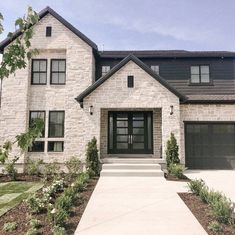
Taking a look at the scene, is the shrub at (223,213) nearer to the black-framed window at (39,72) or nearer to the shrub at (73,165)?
the shrub at (73,165)

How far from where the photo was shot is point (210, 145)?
15055 mm

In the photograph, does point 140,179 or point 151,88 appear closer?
point 140,179

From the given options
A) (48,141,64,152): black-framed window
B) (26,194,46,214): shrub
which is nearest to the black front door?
(48,141,64,152): black-framed window

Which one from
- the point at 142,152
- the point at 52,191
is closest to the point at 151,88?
the point at 142,152

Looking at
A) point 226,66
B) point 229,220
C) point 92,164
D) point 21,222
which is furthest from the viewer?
point 226,66

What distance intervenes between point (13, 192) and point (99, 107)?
6.15 m

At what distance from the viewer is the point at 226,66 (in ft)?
57.3

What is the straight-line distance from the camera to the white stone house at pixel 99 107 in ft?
46.0

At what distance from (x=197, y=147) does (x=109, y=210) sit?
964 centimetres

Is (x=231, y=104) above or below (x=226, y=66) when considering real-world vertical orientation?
below

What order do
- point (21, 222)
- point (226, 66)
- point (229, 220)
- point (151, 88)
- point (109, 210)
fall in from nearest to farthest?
1. point (229, 220)
2. point (21, 222)
3. point (109, 210)
4. point (151, 88)
5. point (226, 66)

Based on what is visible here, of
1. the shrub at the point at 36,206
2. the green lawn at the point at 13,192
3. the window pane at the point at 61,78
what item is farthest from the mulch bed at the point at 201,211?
the window pane at the point at 61,78

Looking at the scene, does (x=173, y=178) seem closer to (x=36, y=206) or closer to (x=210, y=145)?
(x=210, y=145)

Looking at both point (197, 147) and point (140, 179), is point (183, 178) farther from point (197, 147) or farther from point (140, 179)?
point (197, 147)
